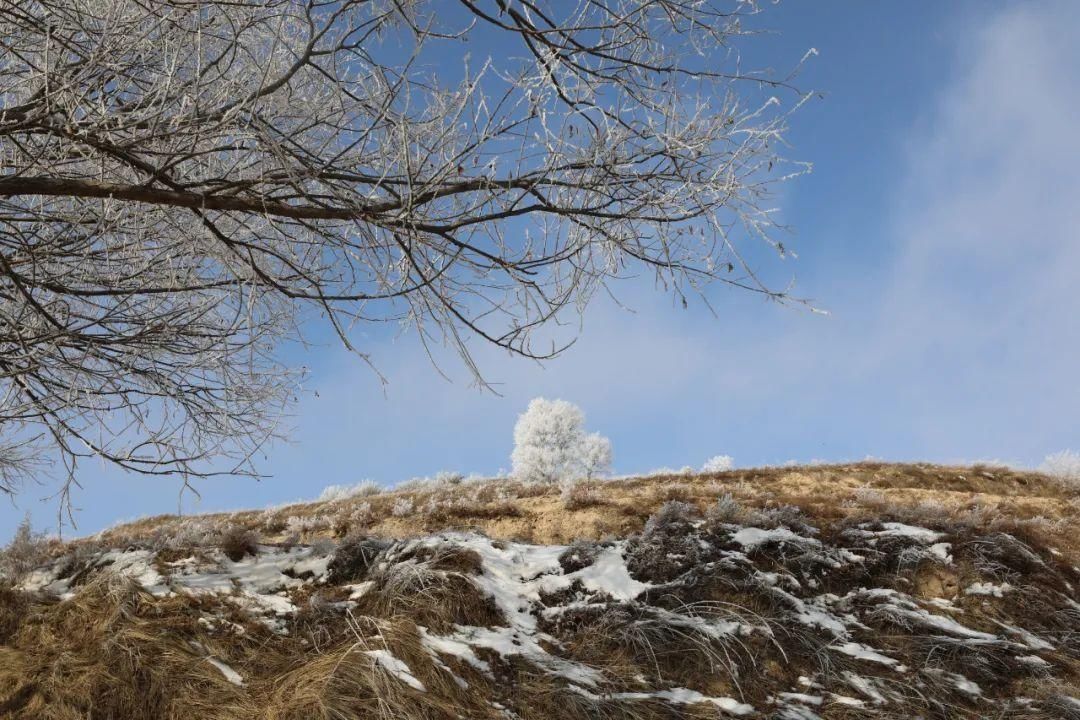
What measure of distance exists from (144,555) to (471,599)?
2.91 metres

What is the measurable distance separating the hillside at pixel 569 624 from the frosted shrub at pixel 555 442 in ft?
85.6

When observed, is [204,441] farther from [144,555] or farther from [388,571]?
[388,571]

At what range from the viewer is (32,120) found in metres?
3.79

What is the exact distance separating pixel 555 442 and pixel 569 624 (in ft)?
95.3

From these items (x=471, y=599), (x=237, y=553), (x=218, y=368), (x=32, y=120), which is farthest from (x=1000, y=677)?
(x=32, y=120)

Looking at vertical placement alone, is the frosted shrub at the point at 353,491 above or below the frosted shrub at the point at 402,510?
above

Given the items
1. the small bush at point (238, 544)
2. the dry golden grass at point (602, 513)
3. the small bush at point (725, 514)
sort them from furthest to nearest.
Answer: the dry golden grass at point (602, 513) → the small bush at point (725, 514) → the small bush at point (238, 544)

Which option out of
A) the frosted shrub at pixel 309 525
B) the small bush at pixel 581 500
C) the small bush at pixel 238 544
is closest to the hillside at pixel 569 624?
the small bush at pixel 238 544

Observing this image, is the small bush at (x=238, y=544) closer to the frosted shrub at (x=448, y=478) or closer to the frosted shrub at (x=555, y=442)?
the frosted shrub at (x=448, y=478)

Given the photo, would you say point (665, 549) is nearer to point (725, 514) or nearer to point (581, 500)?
point (725, 514)

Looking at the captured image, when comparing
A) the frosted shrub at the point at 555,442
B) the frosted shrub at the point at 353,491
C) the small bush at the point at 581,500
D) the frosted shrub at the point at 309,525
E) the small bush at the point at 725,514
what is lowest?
the small bush at the point at 725,514

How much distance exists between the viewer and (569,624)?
16.8 ft

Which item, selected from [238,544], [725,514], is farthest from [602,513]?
[238,544]

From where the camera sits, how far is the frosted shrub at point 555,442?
33.3 metres
